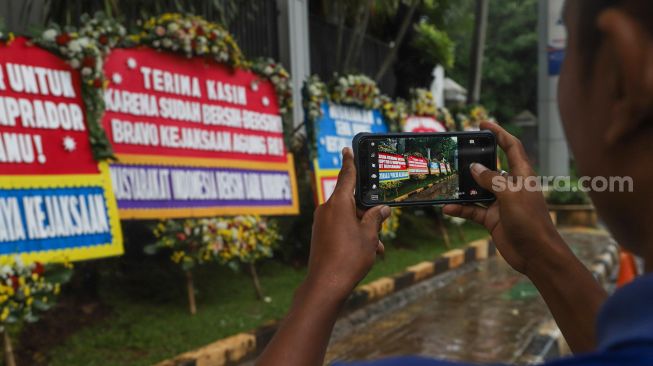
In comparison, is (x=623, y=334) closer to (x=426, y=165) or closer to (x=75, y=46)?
(x=426, y=165)

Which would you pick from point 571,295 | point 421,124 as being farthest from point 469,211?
point 421,124

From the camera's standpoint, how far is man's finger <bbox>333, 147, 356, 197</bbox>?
3.61ft

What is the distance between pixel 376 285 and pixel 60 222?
3322 mm

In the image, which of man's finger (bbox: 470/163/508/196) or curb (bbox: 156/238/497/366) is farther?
curb (bbox: 156/238/497/366)

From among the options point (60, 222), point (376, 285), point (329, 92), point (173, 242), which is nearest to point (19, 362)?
point (60, 222)

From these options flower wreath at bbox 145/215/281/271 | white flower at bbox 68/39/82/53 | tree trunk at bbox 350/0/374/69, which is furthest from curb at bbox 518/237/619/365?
tree trunk at bbox 350/0/374/69

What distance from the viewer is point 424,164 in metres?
1.36

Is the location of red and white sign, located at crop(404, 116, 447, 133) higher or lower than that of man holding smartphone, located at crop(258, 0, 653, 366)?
higher

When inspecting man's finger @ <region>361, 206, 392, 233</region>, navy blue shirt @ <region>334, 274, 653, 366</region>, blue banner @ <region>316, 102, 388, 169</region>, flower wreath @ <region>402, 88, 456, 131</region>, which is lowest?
navy blue shirt @ <region>334, 274, 653, 366</region>

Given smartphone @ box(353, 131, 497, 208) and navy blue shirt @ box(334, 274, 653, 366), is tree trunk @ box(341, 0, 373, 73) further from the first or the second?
navy blue shirt @ box(334, 274, 653, 366)

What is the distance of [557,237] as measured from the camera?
46.3 inches

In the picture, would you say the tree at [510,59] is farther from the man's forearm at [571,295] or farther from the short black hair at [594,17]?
the short black hair at [594,17]

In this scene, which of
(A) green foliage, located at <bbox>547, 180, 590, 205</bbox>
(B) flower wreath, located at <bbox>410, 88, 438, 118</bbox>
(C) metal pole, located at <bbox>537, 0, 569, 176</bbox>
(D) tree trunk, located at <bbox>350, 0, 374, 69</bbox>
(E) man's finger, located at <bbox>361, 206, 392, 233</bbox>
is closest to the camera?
(E) man's finger, located at <bbox>361, 206, 392, 233</bbox>

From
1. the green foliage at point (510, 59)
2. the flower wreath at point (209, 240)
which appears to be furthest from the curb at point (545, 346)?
the green foliage at point (510, 59)
